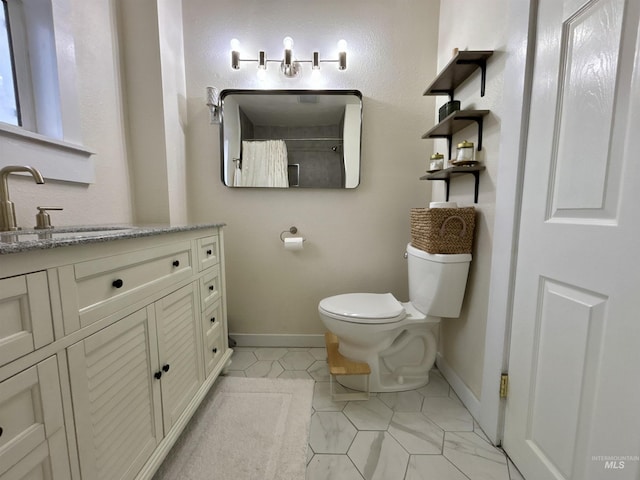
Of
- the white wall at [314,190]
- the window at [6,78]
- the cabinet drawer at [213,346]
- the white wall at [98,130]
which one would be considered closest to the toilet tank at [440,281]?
the white wall at [314,190]

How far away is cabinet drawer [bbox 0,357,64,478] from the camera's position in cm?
46

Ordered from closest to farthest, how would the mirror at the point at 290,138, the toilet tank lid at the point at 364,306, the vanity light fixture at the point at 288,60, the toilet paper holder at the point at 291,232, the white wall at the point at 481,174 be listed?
the white wall at the point at 481,174 < the toilet tank lid at the point at 364,306 < the vanity light fixture at the point at 288,60 < the mirror at the point at 290,138 < the toilet paper holder at the point at 291,232

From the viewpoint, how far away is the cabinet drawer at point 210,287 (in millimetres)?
1218

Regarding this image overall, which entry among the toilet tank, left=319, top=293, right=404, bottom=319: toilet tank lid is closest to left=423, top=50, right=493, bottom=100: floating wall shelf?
the toilet tank

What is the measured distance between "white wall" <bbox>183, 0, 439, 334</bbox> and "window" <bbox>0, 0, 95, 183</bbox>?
0.63 meters

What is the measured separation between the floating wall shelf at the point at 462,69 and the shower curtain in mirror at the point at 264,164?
95 cm

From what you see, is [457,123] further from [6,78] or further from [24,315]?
[6,78]

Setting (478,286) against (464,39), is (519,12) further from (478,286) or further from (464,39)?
(478,286)

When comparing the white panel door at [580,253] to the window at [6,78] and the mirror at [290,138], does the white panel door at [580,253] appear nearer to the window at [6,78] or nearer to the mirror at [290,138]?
the mirror at [290,138]

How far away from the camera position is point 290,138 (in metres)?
1.66

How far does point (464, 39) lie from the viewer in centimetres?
131

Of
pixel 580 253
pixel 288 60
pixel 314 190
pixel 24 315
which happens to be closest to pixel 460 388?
pixel 580 253

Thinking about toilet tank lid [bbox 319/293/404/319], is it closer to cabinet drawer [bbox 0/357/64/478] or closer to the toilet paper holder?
the toilet paper holder

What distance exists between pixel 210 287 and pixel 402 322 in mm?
998
